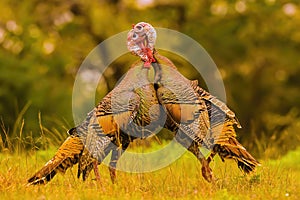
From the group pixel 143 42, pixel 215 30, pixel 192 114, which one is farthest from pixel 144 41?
pixel 215 30

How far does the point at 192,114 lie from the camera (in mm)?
7105

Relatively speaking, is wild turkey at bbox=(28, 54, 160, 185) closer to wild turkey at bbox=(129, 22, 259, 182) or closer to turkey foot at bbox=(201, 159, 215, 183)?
wild turkey at bbox=(129, 22, 259, 182)

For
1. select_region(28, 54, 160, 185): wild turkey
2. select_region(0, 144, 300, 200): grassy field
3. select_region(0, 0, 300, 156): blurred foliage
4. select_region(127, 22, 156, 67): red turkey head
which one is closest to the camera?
select_region(0, 144, 300, 200): grassy field

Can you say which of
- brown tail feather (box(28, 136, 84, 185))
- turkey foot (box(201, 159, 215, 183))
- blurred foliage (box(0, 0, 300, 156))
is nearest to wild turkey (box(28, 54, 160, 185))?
brown tail feather (box(28, 136, 84, 185))

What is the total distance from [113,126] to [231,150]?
1.14 meters

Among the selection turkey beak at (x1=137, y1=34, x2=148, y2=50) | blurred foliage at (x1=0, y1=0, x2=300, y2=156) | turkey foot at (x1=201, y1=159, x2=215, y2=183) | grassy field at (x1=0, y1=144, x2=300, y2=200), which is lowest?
grassy field at (x1=0, y1=144, x2=300, y2=200)

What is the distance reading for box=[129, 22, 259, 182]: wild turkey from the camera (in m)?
7.06

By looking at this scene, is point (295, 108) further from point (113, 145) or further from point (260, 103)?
point (113, 145)

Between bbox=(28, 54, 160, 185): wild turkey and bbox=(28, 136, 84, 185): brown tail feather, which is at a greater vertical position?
bbox=(28, 54, 160, 185): wild turkey

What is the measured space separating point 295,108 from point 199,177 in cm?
2244

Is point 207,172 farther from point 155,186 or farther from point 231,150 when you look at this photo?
point 155,186

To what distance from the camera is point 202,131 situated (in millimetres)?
7168

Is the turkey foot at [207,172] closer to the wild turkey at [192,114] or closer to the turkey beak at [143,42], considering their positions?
the wild turkey at [192,114]

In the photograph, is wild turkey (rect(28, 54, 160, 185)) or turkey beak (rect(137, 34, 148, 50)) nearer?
wild turkey (rect(28, 54, 160, 185))
